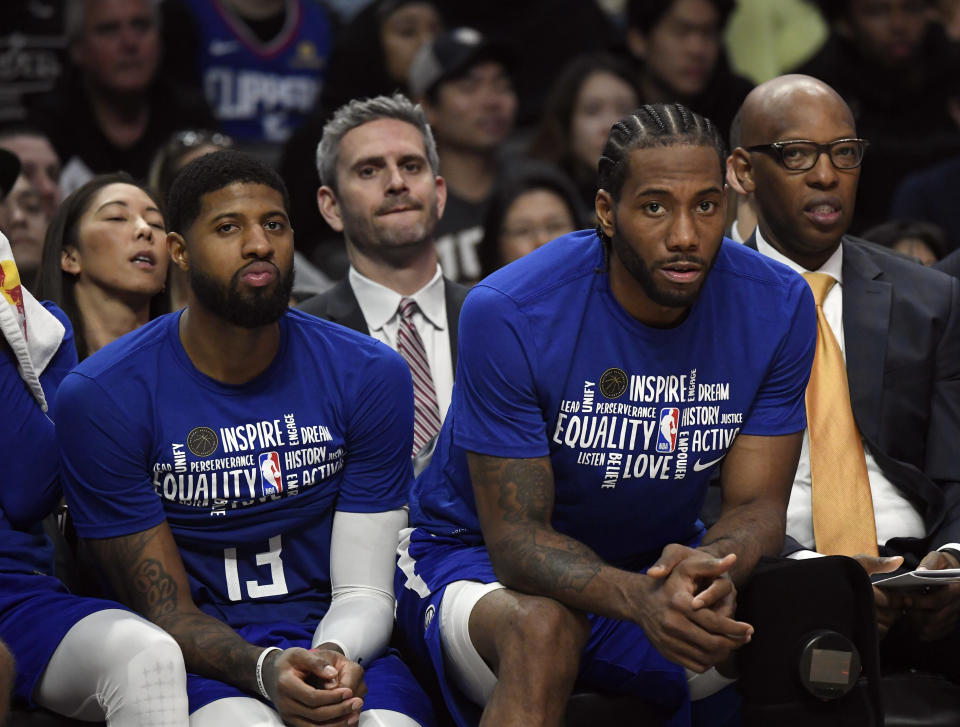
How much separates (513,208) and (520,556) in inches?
87.6

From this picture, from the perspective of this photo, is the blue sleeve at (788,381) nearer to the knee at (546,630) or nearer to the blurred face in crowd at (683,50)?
the knee at (546,630)

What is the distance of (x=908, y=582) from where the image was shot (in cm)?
284

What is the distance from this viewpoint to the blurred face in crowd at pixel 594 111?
18.4ft

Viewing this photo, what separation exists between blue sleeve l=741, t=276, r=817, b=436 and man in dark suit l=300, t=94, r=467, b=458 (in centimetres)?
111

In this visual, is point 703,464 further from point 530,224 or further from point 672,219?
point 530,224

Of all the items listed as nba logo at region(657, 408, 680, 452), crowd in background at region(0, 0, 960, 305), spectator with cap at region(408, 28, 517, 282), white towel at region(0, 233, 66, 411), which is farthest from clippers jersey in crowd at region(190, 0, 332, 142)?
nba logo at region(657, 408, 680, 452)

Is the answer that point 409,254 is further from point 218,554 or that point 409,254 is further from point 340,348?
point 218,554

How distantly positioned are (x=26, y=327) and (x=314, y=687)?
1135 mm

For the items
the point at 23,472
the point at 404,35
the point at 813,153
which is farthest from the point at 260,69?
the point at 23,472

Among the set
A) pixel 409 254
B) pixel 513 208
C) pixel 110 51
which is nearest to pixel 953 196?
pixel 513 208

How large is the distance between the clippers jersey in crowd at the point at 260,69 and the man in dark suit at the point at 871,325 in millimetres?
3012

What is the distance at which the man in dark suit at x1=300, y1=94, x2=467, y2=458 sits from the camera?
3773 mm

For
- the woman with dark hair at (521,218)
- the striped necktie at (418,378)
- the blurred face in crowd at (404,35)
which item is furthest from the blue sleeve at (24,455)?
the blurred face in crowd at (404,35)

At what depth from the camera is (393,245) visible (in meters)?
3.85
